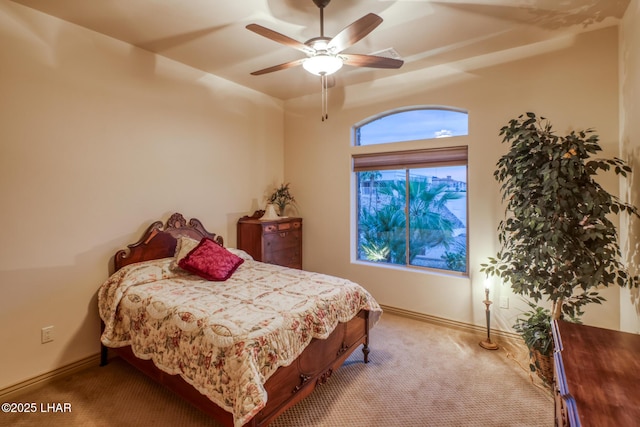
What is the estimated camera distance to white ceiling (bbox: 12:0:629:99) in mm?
2316

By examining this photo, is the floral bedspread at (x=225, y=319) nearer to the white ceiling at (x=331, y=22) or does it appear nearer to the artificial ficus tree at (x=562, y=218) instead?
the artificial ficus tree at (x=562, y=218)

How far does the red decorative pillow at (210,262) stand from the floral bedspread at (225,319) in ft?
0.25

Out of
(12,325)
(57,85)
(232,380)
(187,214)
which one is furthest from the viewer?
(187,214)

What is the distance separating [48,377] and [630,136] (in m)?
4.83

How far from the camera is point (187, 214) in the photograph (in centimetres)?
340

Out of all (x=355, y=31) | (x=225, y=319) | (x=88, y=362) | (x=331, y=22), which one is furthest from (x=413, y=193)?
(x=88, y=362)

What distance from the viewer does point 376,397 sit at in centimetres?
222

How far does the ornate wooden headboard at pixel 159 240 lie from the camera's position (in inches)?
111

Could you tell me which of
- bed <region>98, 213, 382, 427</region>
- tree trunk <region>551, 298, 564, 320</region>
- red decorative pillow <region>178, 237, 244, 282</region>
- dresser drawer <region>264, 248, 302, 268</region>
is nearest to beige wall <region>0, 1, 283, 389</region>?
bed <region>98, 213, 382, 427</region>

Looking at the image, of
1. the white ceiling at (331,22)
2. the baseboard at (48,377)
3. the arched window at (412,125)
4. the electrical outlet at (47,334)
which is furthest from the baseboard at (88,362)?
the white ceiling at (331,22)

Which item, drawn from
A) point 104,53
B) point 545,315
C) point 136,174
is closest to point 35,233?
point 136,174

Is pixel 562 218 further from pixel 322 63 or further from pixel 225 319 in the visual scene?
pixel 225 319

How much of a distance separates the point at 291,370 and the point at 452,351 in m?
1.75

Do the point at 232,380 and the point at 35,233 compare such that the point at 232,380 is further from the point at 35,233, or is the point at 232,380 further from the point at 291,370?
the point at 35,233
